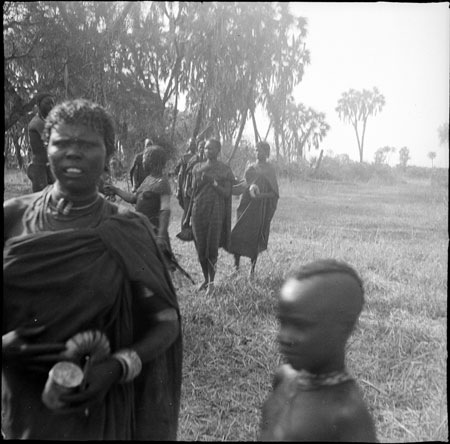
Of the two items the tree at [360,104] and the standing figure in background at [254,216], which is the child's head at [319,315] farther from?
the standing figure in background at [254,216]

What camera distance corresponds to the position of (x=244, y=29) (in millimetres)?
2172

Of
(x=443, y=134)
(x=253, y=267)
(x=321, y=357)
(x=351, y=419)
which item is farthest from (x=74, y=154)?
(x=253, y=267)

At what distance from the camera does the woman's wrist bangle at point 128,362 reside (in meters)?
1.40

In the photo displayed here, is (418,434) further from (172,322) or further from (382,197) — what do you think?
(382,197)

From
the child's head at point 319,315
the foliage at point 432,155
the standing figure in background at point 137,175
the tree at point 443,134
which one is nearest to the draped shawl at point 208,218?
the standing figure in background at point 137,175

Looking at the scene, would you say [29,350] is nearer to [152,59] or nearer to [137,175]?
[152,59]

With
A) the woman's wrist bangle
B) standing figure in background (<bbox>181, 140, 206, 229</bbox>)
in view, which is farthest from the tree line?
standing figure in background (<bbox>181, 140, 206, 229</bbox>)

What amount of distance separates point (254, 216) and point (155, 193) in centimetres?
236

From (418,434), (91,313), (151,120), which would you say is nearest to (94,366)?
(91,313)

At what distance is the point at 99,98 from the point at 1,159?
74 centimetres

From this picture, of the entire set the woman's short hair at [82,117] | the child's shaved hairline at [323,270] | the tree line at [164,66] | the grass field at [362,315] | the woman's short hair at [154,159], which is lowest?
the grass field at [362,315]

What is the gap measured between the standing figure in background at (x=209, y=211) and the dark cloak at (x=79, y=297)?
131 inches

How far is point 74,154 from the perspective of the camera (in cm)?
139

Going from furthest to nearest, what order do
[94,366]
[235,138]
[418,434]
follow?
[235,138], [418,434], [94,366]
